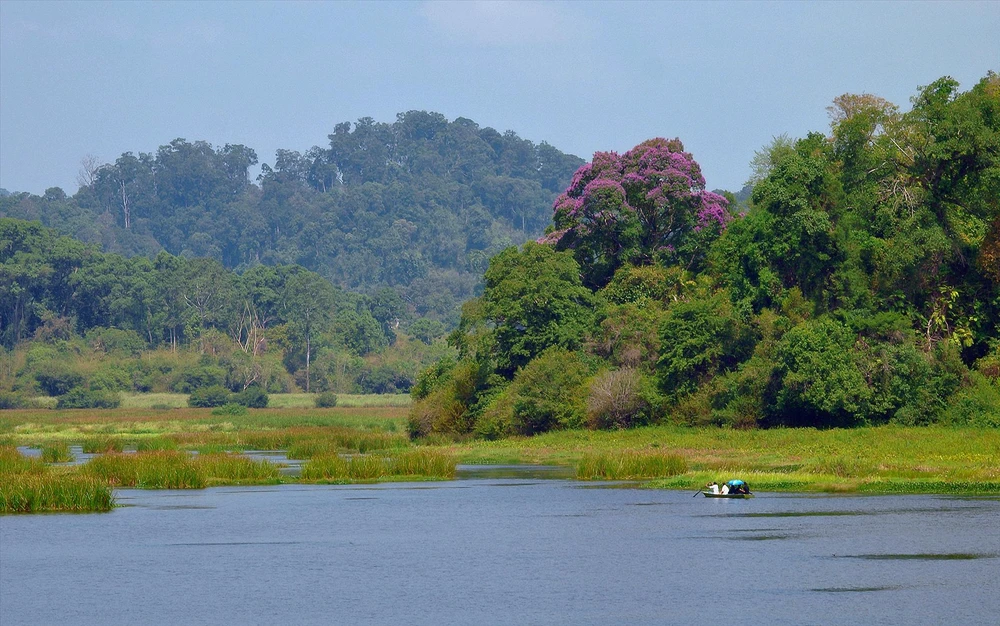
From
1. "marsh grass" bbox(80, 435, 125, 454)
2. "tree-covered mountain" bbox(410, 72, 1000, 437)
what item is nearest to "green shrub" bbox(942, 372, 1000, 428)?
"tree-covered mountain" bbox(410, 72, 1000, 437)

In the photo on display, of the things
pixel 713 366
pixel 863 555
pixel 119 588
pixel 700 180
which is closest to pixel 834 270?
pixel 713 366

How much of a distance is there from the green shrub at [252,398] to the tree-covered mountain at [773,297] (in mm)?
51493

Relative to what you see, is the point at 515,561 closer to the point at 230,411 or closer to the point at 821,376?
the point at 821,376

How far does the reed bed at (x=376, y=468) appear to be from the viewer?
4897 centimetres

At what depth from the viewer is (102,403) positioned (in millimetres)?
123125

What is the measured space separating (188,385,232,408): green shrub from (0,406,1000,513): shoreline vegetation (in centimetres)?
5289

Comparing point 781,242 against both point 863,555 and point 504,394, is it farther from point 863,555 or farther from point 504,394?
point 863,555

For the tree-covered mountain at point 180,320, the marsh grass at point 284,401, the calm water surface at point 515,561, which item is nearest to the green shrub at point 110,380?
the marsh grass at point 284,401

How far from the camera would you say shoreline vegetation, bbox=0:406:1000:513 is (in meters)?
41.1

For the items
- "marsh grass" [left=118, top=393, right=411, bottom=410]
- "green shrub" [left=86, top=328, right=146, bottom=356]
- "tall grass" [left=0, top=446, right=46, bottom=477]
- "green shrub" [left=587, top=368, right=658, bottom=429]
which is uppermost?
"green shrub" [left=86, top=328, right=146, bottom=356]

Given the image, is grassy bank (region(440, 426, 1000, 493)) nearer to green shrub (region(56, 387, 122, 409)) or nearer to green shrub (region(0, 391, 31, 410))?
green shrub (region(56, 387, 122, 409))

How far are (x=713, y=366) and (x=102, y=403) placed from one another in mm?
75235

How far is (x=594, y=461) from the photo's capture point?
48.9 m

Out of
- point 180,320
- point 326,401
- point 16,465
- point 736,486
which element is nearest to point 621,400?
point 736,486
